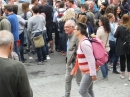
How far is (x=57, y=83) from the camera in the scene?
8070 mm

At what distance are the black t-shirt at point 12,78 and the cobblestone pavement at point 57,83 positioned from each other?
12.4ft

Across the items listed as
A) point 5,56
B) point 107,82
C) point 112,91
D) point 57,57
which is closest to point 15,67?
point 5,56

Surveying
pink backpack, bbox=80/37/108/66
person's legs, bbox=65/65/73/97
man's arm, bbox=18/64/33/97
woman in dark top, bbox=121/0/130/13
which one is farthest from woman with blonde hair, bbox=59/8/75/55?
man's arm, bbox=18/64/33/97

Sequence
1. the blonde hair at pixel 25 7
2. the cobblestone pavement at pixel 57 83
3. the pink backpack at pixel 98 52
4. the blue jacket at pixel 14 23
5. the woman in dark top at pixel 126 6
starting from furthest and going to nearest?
1. the woman in dark top at pixel 126 6
2. the blonde hair at pixel 25 7
3. the blue jacket at pixel 14 23
4. the cobblestone pavement at pixel 57 83
5. the pink backpack at pixel 98 52

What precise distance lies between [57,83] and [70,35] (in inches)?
74.0

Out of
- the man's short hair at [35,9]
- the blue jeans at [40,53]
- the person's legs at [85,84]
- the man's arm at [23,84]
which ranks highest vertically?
the man's short hair at [35,9]

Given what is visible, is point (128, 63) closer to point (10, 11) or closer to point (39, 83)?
point (39, 83)

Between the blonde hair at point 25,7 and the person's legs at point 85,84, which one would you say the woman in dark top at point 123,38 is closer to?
the person's legs at point 85,84

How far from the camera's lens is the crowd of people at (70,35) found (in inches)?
216

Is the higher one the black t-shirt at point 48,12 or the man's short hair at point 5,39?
the man's short hair at point 5,39

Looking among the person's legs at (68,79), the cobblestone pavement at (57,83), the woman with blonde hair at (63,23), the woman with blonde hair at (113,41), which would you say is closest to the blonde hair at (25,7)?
the woman with blonde hair at (63,23)

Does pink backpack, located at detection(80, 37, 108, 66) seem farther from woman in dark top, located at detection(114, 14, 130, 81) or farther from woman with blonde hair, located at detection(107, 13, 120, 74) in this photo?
woman with blonde hair, located at detection(107, 13, 120, 74)

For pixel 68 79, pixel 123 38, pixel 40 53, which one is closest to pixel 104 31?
pixel 123 38

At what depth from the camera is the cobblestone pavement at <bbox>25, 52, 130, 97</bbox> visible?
7407 millimetres
